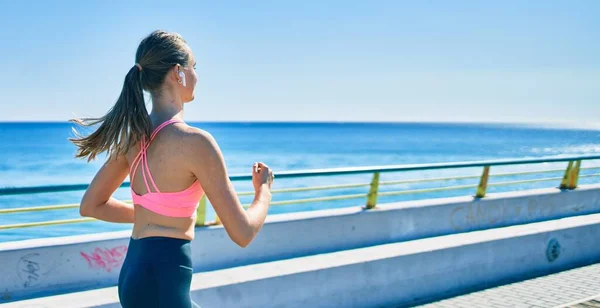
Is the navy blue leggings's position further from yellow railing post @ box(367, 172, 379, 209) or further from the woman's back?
yellow railing post @ box(367, 172, 379, 209)

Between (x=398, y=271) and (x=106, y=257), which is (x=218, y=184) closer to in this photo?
(x=106, y=257)

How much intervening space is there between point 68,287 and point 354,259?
8.97 feet

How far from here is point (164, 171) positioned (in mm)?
2480

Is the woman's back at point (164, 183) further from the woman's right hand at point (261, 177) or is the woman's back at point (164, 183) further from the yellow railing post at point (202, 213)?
the yellow railing post at point (202, 213)

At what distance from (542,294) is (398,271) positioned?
185 centimetres

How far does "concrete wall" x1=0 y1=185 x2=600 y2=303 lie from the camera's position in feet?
16.5

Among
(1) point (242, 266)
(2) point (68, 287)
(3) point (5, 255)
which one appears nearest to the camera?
(3) point (5, 255)

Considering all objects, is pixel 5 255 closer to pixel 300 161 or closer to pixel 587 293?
pixel 587 293

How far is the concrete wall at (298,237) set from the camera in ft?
16.5

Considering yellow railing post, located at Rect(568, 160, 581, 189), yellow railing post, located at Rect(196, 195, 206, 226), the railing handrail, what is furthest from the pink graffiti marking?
yellow railing post, located at Rect(568, 160, 581, 189)

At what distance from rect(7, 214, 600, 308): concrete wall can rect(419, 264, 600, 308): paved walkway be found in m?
0.19

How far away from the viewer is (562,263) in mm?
8648

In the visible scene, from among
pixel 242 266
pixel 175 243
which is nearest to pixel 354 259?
pixel 242 266

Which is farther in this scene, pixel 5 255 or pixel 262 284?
pixel 262 284
